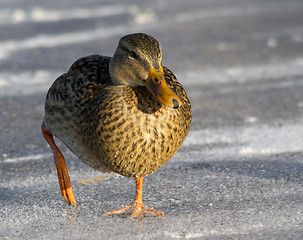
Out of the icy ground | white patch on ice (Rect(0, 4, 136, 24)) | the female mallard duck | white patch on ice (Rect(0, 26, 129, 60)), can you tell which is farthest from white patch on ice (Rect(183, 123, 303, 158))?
white patch on ice (Rect(0, 4, 136, 24))

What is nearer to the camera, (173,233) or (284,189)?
(173,233)

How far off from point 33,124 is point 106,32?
433 cm

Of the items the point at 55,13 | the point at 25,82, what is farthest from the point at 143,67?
the point at 55,13

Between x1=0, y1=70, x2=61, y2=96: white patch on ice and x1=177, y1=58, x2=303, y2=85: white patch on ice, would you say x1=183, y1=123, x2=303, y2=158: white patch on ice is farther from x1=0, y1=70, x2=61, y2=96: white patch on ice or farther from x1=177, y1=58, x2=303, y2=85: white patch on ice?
x1=0, y1=70, x2=61, y2=96: white patch on ice

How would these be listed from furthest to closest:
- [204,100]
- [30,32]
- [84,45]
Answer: [30,32]
[84,45]
[204,100]

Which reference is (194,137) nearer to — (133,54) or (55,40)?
(133,54)

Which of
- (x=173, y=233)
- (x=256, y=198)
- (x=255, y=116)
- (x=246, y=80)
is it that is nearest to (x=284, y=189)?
(x=256, y=198)

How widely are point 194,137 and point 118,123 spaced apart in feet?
5.70

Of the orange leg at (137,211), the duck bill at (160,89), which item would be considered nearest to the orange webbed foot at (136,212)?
the orange leg at (137,211)

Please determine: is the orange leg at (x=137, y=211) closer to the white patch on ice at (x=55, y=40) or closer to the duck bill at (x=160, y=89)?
the duck bill at (x=160, y=89)

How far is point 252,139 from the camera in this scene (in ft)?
15.3

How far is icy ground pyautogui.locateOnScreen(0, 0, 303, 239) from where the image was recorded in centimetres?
320

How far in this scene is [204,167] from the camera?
4.11m

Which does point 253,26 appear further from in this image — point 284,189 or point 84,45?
point 284,189
